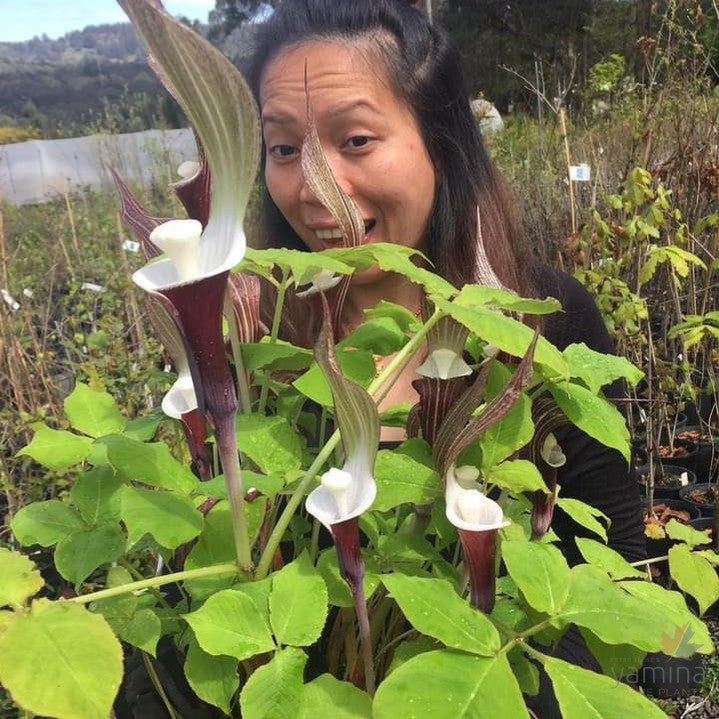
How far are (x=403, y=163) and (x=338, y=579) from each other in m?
0.65

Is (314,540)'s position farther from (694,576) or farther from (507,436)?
(694,576)

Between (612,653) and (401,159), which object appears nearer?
(612,653)

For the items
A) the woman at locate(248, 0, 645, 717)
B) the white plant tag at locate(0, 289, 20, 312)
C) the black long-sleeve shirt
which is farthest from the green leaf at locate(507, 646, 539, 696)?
the white plant tag at locate(0, 289, 20, 312)

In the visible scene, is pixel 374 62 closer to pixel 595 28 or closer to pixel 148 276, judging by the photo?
pixel 148 276

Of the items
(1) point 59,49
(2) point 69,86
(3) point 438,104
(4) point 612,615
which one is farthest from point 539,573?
(1) point 59,49

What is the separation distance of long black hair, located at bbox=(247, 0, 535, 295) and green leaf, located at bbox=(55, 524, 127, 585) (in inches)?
24.7

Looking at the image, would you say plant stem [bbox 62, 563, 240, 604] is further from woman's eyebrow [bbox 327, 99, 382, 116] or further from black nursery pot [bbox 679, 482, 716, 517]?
black nursery pot [bbox 679, 482, 716, 517]

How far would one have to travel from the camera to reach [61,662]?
30 cm

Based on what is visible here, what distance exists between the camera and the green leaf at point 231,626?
346 mm

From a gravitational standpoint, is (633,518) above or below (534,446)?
below

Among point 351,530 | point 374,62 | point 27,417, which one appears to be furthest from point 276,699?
point 27,417

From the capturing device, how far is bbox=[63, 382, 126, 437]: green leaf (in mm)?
533

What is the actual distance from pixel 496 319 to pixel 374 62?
0.67 meters

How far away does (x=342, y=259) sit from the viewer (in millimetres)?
401
